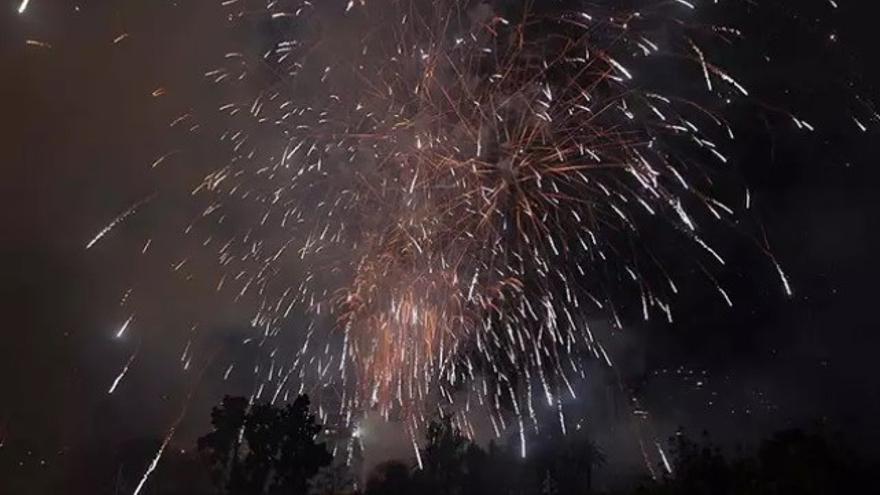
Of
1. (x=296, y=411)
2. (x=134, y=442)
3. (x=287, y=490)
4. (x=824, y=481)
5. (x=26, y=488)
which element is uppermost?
(x=134, y=442)

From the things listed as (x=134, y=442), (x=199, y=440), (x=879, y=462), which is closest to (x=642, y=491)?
(x=879, y=462)

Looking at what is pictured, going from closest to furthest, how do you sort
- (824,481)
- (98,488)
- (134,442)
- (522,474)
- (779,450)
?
(824,481) < (779,450) < (522,474) < (98,488) < (134,442)

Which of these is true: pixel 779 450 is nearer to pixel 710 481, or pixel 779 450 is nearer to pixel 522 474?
pixel 710 481

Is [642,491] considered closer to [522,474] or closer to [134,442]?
[522,474]

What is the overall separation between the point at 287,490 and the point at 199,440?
7.55 metres

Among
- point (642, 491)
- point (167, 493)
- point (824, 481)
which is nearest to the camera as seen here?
point (824, 481)

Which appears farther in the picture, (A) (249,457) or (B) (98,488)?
(B) (98,488)

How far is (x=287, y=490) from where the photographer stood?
139 feet

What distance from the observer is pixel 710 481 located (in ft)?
54.4

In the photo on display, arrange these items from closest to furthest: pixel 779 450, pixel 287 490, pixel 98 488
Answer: pixel 779 450
pixel 287 490
pixel 98 488

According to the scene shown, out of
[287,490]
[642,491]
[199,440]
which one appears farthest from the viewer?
[199,440]

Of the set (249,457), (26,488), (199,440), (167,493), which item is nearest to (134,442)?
(26,488)

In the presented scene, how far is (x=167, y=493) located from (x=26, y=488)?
14443 millimetres

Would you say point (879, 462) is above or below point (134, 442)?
below
